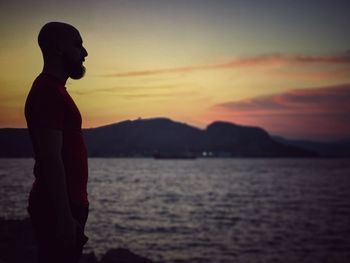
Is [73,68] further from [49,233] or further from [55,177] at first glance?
[49,233]

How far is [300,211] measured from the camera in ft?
117

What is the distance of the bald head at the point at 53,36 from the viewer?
2.40 m

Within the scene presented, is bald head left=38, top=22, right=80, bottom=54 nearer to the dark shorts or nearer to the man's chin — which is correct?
the man's chin

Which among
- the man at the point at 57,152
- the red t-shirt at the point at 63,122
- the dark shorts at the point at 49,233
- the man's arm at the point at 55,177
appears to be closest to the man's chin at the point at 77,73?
the man at the point at 57,152

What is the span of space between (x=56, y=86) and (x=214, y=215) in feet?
98.7

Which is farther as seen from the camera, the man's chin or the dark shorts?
the man's chin

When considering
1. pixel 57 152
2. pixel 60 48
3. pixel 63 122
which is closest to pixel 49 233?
pixel 57 152

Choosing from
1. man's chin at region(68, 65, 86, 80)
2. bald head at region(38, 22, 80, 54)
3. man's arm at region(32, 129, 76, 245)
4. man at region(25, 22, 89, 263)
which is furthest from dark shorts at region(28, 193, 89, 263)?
bald head at region(38, 22, 80, 54)

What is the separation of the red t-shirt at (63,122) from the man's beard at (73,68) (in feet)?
0.35

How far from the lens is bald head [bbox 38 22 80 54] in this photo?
2.40m

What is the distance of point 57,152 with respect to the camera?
2.14 m

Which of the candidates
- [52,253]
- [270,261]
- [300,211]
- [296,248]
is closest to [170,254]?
[270,261]

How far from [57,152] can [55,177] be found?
130mm

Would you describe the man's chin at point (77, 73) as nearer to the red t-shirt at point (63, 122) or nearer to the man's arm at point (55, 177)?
the red t-shirt at point (63, 122)
